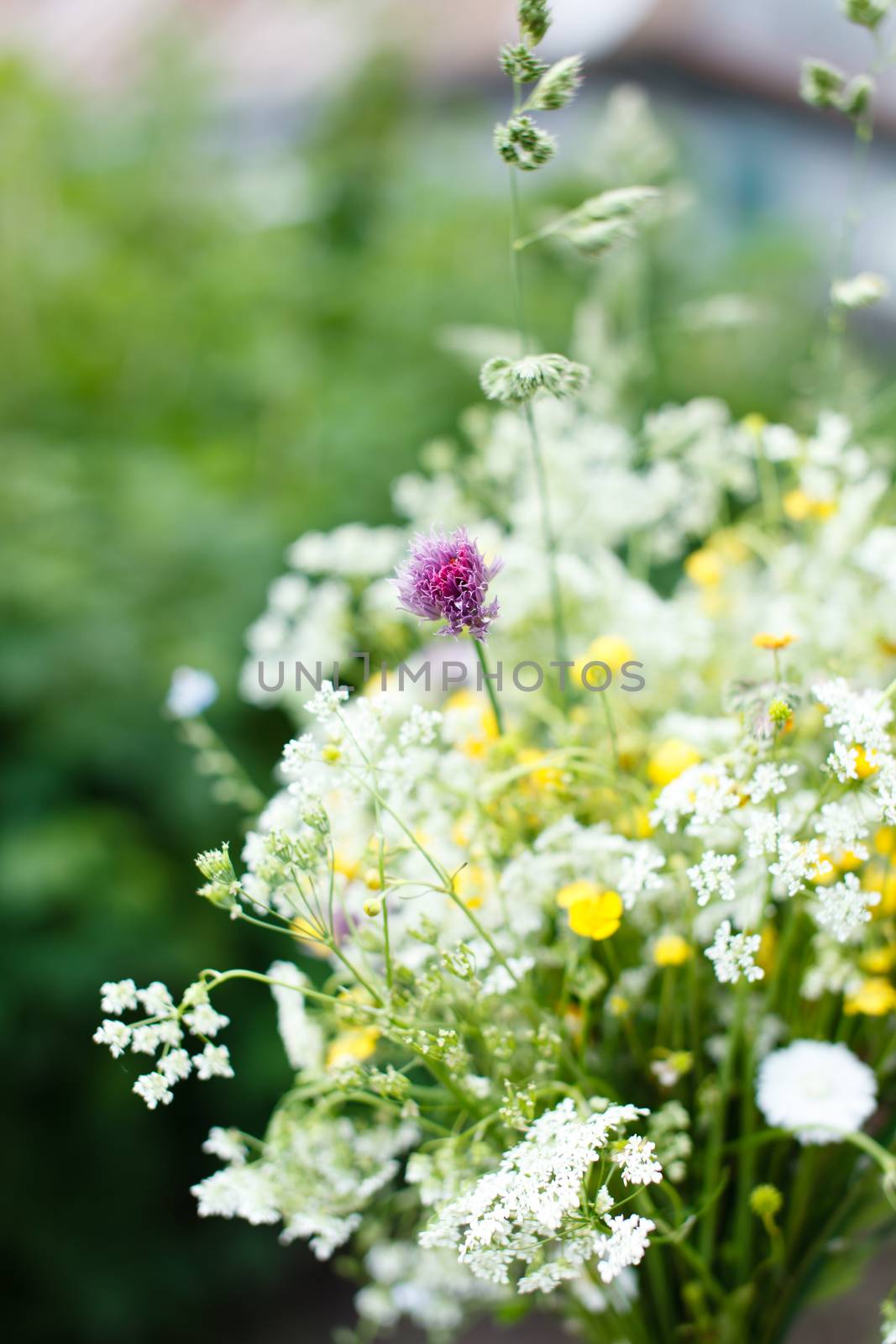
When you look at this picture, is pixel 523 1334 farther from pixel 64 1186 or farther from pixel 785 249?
pixel 785 249

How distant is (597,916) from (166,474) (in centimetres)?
120

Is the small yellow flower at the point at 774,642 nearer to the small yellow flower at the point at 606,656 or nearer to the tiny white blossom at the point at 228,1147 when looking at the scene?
the small yellow flower at the point at 606,656

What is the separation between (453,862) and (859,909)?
0.19 m

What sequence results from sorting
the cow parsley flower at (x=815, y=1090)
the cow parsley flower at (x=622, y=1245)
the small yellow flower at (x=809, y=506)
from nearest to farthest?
the cow parsley flower at (x=622, y=1245) → the cow parsley flower at (x=815, y=1090) → the small yellow flower at (x=809, y=506)

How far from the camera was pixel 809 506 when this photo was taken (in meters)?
0.59

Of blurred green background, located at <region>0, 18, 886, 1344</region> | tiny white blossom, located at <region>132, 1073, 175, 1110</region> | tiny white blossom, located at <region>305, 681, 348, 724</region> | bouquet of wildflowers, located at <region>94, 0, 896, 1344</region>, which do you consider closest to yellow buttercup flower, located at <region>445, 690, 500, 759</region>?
bouquet of wildflowers, located at <region>94, 0, 896, 1344</region>

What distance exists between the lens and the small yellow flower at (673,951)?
0.47 metres

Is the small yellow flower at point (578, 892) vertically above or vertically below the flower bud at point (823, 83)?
below

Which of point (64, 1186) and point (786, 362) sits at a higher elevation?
point (786, 362)

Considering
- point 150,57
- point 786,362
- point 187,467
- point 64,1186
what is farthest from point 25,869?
point 150,57

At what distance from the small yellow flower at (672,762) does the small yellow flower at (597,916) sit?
66mm

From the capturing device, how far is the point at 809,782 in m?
0.51

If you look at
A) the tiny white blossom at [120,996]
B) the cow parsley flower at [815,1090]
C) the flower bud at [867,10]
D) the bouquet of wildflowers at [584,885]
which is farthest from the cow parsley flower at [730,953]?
the flower bud at [867,10]

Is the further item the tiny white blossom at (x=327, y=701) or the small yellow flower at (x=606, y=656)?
the small yellow flower at (x=606, y=656)
